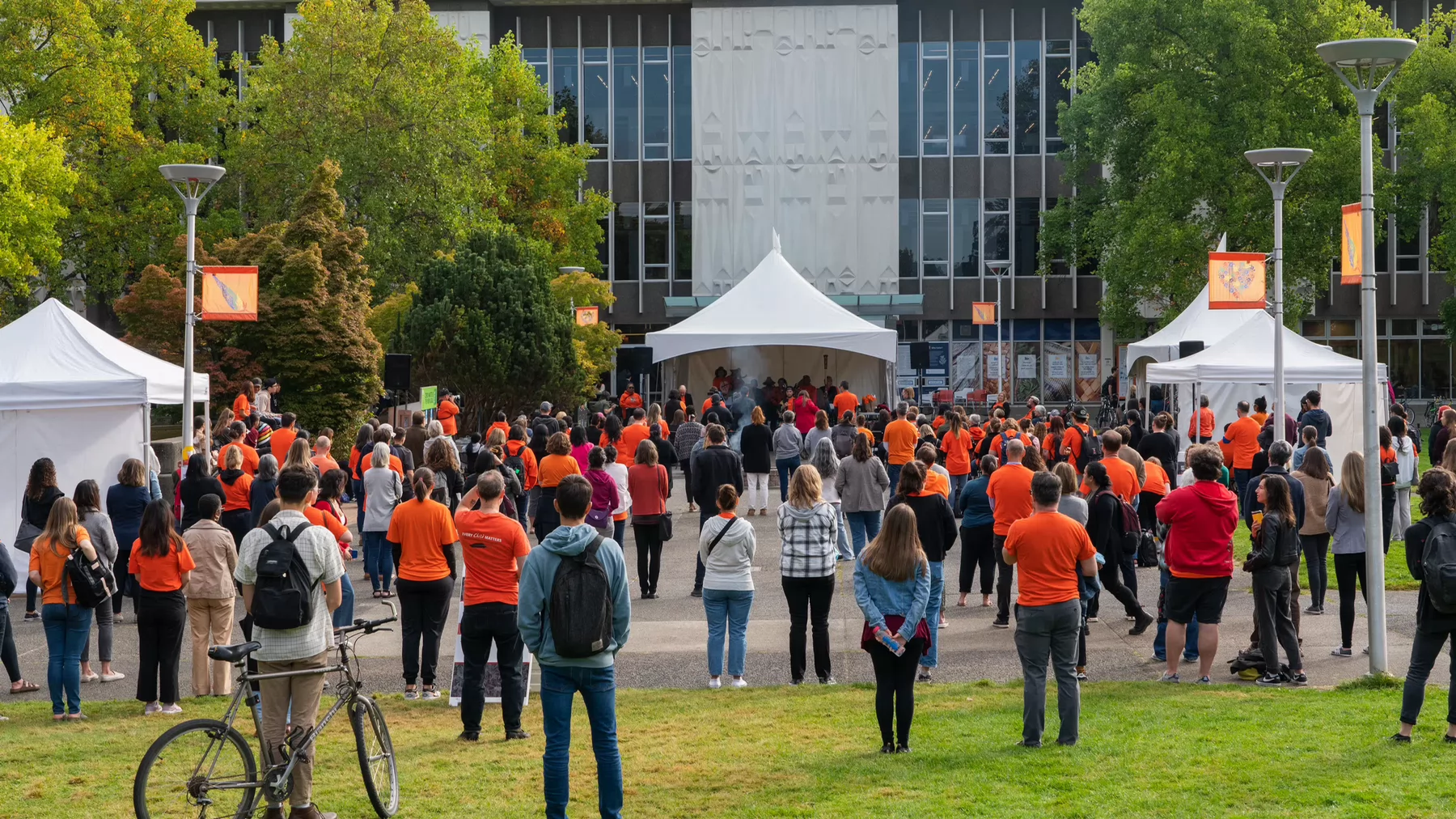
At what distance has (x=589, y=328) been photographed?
3362cm

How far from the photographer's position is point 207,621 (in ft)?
30.9

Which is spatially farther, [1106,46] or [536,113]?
→ [536,113]

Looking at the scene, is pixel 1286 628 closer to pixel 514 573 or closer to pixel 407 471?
pixel 514 573

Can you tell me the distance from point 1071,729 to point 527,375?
21.8 m

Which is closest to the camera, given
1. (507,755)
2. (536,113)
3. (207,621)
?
(507,755)

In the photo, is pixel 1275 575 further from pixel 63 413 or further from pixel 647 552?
pixel 63 413

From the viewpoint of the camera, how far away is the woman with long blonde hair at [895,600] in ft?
25.2

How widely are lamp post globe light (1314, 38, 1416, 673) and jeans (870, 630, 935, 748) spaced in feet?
12.5

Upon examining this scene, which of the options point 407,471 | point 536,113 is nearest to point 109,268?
point 536,113

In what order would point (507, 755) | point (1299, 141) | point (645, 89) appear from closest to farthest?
point (507, 755) < point (1299, 141) < point (645, 89)

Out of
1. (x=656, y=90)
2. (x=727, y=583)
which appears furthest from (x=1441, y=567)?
(x=656, y=90)

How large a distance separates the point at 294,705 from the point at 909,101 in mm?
40141

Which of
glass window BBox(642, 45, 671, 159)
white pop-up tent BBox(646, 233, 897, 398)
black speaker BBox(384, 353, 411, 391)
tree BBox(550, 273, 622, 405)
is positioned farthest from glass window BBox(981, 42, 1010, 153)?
black speaker BBox(384, 353, 411, 391)

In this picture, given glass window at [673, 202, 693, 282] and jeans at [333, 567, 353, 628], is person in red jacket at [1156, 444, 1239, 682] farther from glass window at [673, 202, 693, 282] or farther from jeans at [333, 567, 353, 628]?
glass window at [673, 202, 693, 282]
